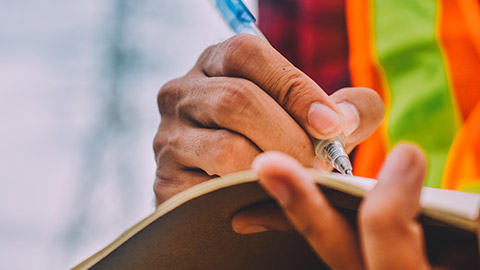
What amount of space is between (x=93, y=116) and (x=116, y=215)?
0.73ft

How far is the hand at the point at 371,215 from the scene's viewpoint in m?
0.13

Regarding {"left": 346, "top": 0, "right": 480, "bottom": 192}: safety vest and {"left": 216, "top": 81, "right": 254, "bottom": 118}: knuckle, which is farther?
{"left": 346, "top": 0, "right": 480, "bottom": 192}: safety vest

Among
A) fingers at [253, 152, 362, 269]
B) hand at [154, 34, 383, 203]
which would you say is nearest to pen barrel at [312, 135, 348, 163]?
hand at [154, 34, 383, 203]

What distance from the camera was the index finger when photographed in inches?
11.3

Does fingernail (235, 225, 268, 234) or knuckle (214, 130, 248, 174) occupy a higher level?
knuckle (214, 130, 248, 174)

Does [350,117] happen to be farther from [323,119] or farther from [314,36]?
[314,36]

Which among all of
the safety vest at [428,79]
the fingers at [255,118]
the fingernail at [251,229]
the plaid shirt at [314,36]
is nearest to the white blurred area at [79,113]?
the plaid shirt at [314,36]

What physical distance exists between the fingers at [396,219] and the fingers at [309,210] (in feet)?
0.05

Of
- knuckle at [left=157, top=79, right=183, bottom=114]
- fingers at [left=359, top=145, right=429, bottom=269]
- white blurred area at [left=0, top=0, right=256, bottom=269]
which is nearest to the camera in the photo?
fingers at [left=359, top=145, right=429, bottom=269]

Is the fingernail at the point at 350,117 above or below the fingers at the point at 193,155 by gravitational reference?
above

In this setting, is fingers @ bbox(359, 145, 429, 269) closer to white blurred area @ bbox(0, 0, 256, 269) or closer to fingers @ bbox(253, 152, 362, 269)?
fingers @ bbox(253, 152, 362, 269)

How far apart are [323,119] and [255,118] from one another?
0.06 m

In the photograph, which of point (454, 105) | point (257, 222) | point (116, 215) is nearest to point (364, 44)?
point (454, 105)

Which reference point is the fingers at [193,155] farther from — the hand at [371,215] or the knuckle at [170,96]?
the hand at [371,215]
